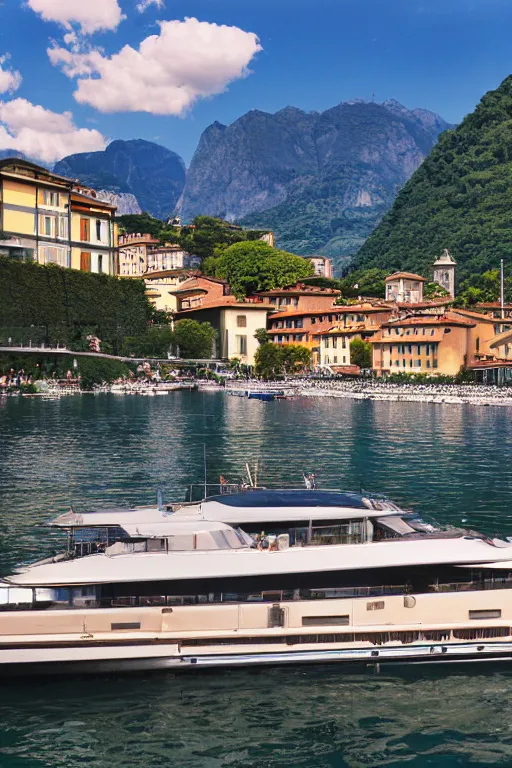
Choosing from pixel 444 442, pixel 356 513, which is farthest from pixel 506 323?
pixel 356 513

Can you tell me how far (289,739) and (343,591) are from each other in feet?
11.8

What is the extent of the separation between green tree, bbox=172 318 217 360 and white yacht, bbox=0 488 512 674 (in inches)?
4533

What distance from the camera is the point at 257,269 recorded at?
160 meters

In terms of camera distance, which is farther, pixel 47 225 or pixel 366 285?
pixel 366 285

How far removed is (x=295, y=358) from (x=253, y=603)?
119 metres

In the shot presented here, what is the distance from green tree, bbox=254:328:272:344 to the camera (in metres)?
145

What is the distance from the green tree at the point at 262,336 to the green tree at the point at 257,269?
536 inches

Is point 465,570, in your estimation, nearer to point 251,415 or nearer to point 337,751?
point 337,751

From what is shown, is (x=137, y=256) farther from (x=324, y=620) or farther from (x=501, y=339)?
→ (x=324, y=620)

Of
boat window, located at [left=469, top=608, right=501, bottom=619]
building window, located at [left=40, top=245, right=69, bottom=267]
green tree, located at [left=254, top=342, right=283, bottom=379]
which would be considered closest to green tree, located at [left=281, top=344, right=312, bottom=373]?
green tree, located at [left=254, top=342, right=283, bottom=379]

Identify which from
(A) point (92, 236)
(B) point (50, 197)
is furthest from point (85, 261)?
(B) point (50, 197)

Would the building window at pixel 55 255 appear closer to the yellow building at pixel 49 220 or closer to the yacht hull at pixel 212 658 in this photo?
the yellow building at pixel 49 220

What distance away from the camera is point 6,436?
199 ft

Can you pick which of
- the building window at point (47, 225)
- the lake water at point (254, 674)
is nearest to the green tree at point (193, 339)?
the building window at point (47, 225)
